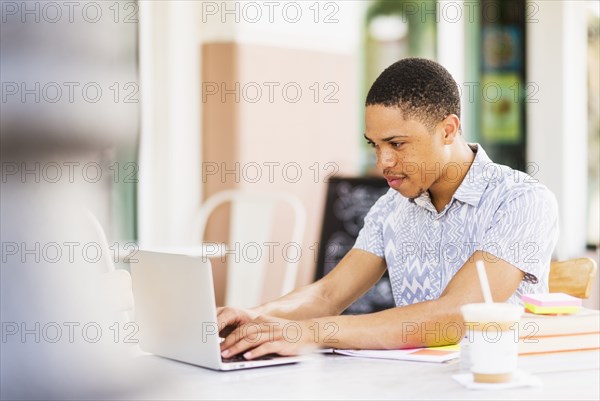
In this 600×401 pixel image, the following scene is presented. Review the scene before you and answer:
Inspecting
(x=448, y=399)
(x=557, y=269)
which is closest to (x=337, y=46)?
(x=557, y=269)

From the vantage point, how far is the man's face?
1902 mm

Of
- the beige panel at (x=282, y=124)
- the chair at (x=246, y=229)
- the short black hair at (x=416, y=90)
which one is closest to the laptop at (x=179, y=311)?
the short black hair at (x=416, y=90)

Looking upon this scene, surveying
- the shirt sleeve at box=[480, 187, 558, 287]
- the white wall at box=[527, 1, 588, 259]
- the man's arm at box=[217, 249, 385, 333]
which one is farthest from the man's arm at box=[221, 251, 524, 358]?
the white wall at box=[527, 1, 588, 259]

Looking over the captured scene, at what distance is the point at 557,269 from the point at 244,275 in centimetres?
205

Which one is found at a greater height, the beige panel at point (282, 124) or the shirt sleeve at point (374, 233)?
the beige panel at point (282, 124)

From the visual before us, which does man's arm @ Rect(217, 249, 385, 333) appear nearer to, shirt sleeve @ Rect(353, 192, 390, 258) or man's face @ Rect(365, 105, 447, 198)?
shirt sleeve @ Rect(353, 192, 390, 258)

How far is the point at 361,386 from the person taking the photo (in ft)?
4.48

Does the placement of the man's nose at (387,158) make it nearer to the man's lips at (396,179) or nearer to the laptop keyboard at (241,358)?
the man's lips at (396,179)

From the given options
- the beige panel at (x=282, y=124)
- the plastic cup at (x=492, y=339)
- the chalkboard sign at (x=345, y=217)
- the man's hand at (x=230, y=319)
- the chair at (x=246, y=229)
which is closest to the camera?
the plastic cup at (x=492, y=339)

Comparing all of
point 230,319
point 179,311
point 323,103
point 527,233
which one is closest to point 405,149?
point 527,233

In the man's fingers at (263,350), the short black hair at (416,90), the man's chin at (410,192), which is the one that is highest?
the short black hair at (416,90)

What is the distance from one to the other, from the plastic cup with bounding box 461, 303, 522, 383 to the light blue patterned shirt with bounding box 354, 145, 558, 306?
0.50 m

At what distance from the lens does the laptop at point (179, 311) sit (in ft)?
4.77

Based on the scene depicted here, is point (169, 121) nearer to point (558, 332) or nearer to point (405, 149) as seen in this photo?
point (405, 149)
